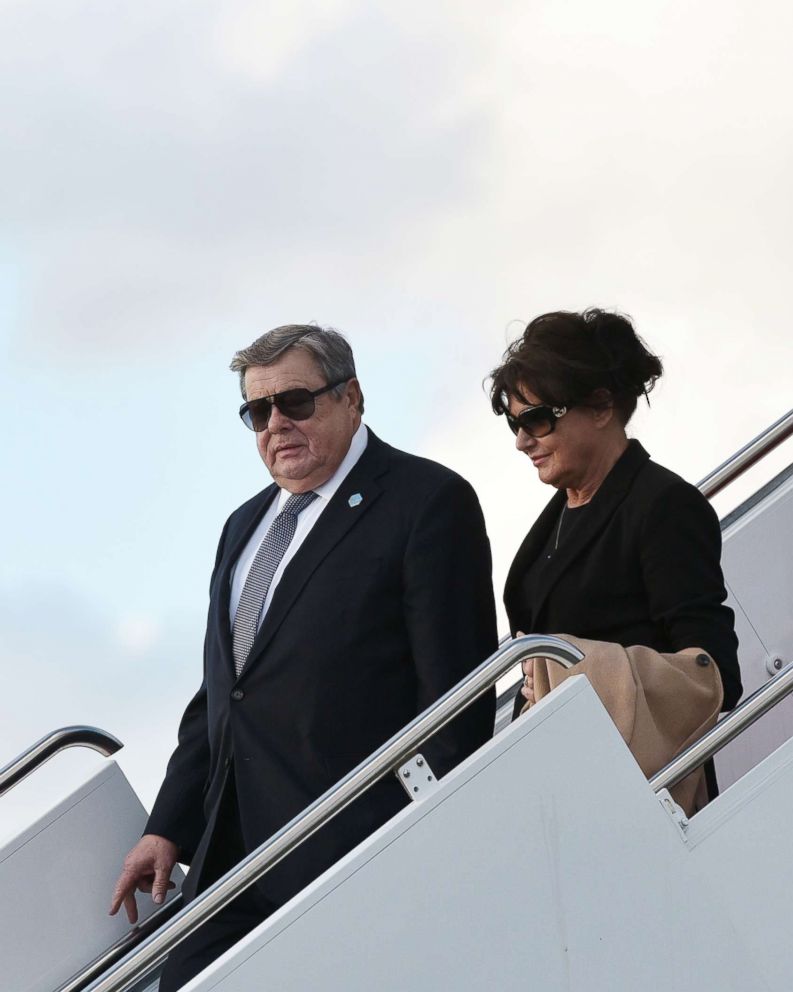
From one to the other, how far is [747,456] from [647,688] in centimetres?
261

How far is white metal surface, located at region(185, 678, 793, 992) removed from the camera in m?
3.31

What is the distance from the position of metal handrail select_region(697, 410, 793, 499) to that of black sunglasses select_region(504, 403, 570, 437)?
2111mm

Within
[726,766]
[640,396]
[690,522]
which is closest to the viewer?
[690,522]

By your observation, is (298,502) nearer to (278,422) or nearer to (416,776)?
Result: (278,422)

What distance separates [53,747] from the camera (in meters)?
4.72

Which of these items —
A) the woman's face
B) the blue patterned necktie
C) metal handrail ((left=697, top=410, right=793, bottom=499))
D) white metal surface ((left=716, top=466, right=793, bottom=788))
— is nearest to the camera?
the woman's face

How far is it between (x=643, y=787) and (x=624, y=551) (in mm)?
565

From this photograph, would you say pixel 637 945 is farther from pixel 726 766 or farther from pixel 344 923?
pixel 726 766

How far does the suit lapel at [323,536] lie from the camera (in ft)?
13.0

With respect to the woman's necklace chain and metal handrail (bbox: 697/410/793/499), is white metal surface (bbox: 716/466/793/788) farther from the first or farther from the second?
the woman's necklace chain

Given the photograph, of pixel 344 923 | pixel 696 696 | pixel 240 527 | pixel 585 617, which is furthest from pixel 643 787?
pixel 240 527

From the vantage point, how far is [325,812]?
3383 millimetres

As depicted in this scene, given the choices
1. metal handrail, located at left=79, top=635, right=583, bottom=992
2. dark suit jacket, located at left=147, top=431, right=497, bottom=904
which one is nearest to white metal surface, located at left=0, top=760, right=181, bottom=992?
dark suit jacket, located at left=147, top=431, right=497, bottom=904

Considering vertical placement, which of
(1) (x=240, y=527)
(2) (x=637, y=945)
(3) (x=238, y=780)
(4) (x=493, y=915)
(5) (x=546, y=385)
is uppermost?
(1) (x=240, y=527)
